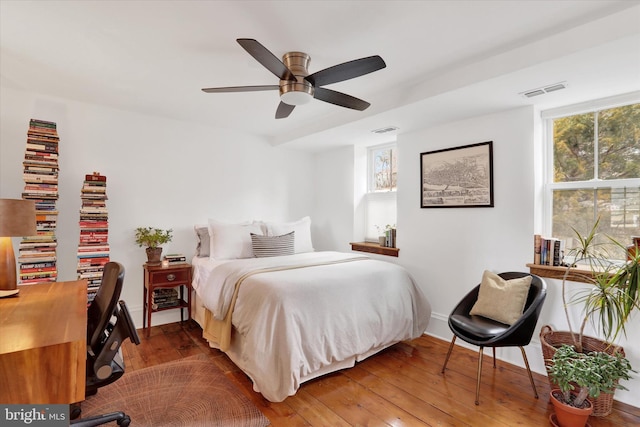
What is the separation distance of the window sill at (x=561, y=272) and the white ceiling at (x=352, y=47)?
1340 mm

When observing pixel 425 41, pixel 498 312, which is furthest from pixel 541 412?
pixel 425 41

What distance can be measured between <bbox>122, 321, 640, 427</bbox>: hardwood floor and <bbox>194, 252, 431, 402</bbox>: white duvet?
125mm

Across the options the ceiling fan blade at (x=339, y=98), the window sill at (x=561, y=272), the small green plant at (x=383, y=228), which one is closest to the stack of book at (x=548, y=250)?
the window sill at (x=561, y=272)

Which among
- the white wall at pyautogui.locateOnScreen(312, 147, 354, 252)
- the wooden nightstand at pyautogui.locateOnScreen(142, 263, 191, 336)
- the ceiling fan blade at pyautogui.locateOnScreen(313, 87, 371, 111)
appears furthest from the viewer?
the white wall at pyautogui.locateOnScreen(312, 147, 354, 252)

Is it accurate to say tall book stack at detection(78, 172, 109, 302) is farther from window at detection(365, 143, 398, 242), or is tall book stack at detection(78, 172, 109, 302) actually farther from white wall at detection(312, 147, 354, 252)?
window at detection(365, 143, 398, 242)

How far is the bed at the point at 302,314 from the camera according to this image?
2139 mm

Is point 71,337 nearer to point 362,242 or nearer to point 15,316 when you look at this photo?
point 15,316

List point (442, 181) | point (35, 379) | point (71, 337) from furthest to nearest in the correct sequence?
point (442, 181), point (71, 337), point (35, 379)

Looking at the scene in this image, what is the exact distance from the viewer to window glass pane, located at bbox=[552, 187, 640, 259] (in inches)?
95.2

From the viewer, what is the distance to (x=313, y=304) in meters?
2.32

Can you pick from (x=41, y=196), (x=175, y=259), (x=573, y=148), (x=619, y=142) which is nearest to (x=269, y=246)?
(x=175, y=259)

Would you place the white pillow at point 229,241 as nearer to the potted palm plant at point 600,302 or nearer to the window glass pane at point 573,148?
the potted palm plant at point 600,302

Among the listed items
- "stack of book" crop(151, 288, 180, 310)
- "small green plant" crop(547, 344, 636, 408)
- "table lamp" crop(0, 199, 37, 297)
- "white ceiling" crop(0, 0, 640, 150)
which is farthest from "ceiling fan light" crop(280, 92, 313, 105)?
"stack of book" crop(151, 288, 180, 310)

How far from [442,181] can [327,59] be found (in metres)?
1.78
